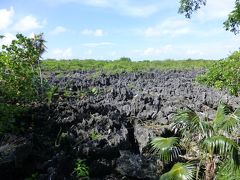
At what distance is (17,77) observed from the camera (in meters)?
12.5

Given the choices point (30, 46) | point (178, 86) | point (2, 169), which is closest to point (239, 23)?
point (178, 86)

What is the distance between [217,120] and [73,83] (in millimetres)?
10307

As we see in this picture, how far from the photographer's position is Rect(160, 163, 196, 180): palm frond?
316 inches

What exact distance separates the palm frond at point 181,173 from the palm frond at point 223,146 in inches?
19.9

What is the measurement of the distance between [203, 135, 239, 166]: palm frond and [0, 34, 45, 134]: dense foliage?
4622mm

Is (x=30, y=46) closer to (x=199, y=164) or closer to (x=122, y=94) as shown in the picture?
(x=122, y=94)

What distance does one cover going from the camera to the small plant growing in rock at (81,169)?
9.09 metres

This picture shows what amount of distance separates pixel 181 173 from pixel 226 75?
35.7 ft

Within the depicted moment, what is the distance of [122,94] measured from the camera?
15.3 meters

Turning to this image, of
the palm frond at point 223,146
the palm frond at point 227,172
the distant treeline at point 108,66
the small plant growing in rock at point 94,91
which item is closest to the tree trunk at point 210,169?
the palm frond at point 227,172

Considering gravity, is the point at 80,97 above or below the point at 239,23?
below

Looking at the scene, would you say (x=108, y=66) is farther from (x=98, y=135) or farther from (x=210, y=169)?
(x=210, y=169)

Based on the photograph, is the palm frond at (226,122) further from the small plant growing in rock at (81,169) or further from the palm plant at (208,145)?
the small plant growing in rock at (81,169)

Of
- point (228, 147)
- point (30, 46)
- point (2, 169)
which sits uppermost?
point (30, 46)
